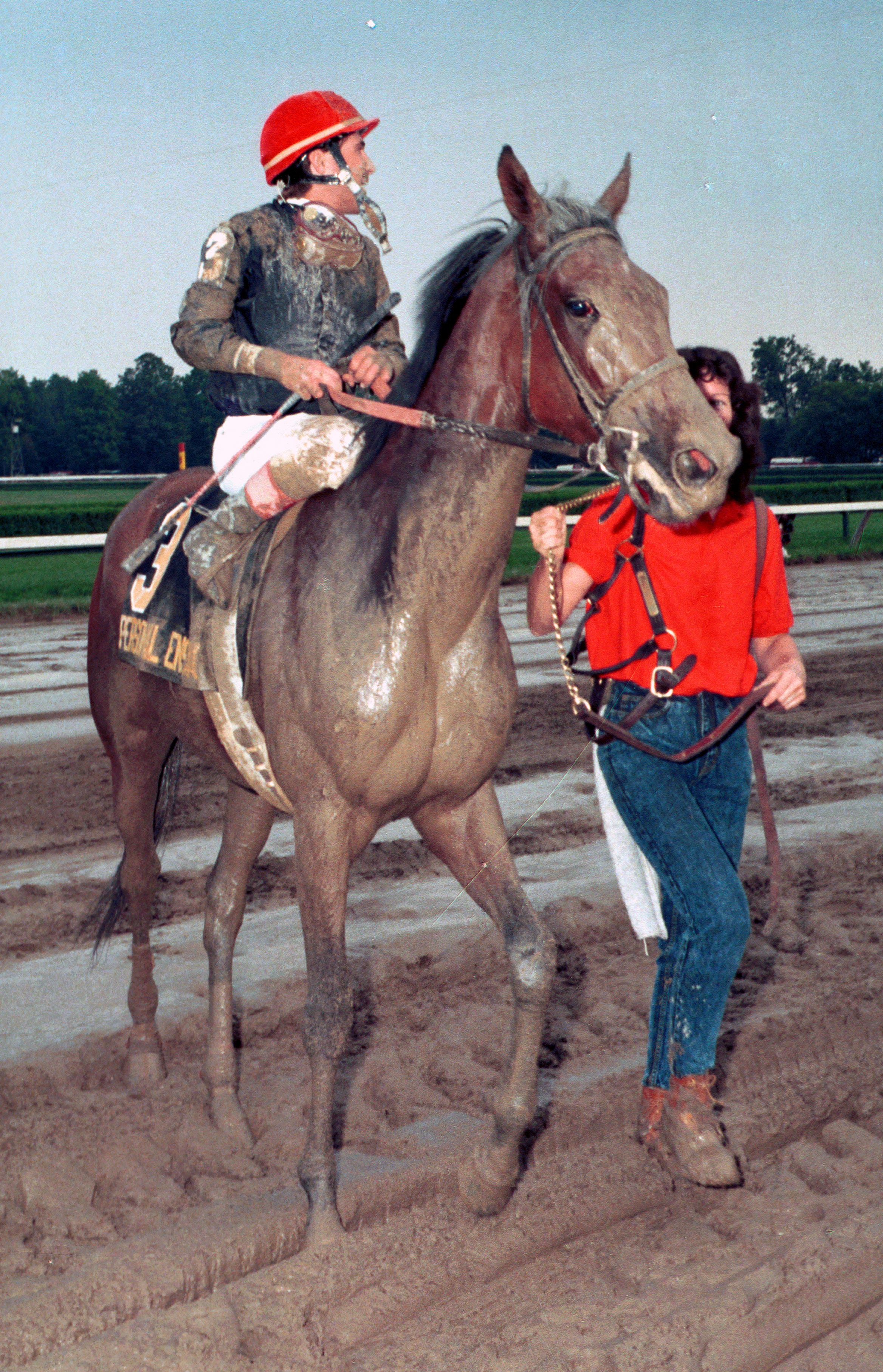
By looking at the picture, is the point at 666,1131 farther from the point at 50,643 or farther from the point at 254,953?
the point at 50,643

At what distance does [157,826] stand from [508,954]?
159 cm

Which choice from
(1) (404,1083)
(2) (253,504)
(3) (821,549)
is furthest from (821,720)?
(3) (821,549)

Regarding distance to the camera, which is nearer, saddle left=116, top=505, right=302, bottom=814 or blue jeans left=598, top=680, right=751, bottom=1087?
blue jeans left=598, top=680, right=751, bottom=1087

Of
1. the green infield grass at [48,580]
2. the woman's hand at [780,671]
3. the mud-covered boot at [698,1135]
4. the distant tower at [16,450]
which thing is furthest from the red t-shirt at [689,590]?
the distant tower at [16,450]

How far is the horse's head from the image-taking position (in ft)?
8.30

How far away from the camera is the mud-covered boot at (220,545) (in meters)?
3.32

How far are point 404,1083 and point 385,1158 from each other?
17.5 inches

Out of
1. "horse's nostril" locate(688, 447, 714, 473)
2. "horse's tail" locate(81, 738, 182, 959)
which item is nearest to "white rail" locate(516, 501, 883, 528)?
"horse's tail" locate(81, 738, 182, 959)

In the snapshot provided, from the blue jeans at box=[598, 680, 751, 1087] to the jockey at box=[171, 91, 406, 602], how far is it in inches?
37.8

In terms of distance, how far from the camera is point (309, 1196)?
3.02 meters

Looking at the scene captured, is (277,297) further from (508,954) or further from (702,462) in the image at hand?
(508,954)

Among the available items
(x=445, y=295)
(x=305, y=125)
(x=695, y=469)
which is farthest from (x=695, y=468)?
(x=305, y=125)

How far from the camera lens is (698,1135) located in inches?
124

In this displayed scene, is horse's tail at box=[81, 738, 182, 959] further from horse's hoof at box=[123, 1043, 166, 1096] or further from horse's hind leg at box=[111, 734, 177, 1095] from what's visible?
horse's hoof at box=[123, 1043, 166, 1096]
